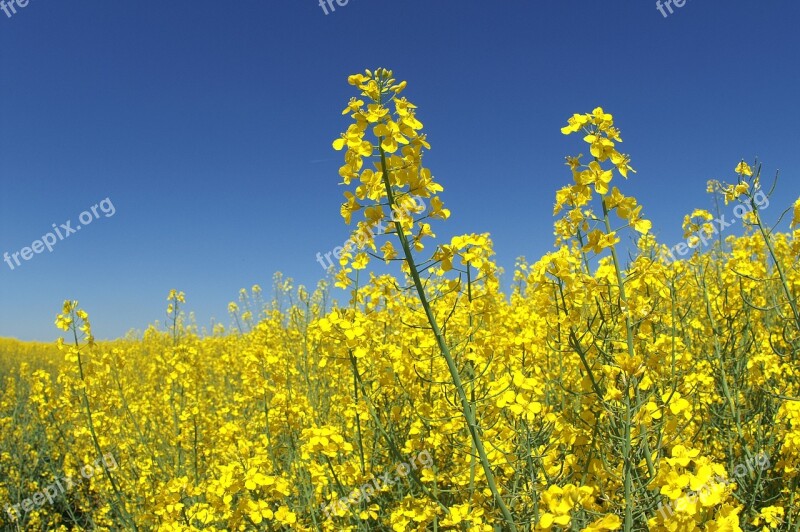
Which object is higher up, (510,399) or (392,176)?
(392,176)

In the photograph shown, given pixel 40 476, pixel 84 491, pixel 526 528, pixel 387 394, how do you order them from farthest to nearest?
1. pixel 40 476
2. pixel 84 491
3. pixel 387 394
4. pixel 526 528

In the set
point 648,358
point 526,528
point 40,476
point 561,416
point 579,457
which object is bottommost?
point 526,528

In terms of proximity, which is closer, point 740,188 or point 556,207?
point 556,207

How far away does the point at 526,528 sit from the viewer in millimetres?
2332

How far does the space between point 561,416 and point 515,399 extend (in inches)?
16.2

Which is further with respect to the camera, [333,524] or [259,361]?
[259,361]

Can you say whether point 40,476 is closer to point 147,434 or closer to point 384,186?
point 147,434

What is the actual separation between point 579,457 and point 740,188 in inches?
64.8

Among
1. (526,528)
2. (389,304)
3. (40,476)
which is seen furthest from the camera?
(40,476)

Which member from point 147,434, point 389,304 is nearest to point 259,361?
point 389,304

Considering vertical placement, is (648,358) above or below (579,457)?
above

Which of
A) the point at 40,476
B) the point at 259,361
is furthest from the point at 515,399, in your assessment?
the point at 40,476

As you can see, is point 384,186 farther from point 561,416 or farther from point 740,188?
point 740,188

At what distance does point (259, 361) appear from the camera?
12.4ft
